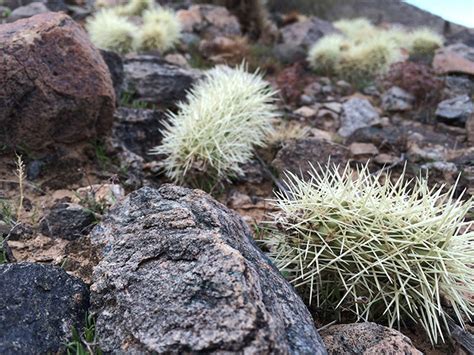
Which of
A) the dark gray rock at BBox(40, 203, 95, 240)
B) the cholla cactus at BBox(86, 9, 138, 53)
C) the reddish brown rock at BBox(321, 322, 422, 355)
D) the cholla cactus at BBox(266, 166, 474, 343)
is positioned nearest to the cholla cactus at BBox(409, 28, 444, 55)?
the cholla cactus at BBox(86, 9, 138, 53)

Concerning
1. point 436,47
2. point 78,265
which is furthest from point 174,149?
point 436,47

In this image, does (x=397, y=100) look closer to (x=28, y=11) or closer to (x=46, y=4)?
(x=28, y=11)

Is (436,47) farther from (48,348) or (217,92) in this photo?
(48,348)

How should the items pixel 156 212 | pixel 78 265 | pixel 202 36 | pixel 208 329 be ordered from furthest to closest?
pixel 202 36 < pixel 78 265 < pixel 156 212 < pixel 208 329

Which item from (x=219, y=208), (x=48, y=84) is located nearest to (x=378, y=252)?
(x=219, y=208)

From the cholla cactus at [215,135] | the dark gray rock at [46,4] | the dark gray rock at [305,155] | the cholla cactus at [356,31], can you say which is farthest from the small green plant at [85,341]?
the cholla cactus at [356,31]

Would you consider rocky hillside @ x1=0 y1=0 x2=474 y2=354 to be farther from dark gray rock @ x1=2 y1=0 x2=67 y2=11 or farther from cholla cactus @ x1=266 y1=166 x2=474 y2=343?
dark gray rock @ x1=2 y1=0 x2=67 y2=11
